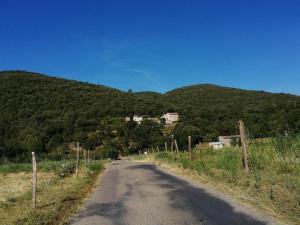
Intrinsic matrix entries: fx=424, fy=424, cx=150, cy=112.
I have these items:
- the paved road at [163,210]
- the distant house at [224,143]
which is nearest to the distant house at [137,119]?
the distant house at [224,143]

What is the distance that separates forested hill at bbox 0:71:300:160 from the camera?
66500mm

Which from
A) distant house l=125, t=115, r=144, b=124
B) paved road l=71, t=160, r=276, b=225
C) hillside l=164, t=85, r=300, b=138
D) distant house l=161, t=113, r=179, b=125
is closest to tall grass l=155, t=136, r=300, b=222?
paved road l=71, t=160, r=276, b=225

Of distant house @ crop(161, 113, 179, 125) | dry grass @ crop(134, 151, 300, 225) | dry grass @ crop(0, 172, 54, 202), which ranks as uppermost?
distant house @ crop(161, 113, 179, 125)

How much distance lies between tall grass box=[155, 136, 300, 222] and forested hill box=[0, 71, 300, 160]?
107 feet

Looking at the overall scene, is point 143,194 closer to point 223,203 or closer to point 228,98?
point 223,203

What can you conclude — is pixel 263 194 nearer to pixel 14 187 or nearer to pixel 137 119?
pixel 14 187

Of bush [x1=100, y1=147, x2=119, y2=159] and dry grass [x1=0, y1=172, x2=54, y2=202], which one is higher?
bush [x1=100, y1=147, x2=119, y2=159]

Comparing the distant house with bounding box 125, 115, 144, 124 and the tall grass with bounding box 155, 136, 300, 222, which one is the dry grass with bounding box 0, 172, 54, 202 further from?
the distant house with bounding box 125, 115, 144, 124

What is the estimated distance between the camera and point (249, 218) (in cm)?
849

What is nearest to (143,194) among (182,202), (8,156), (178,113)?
(182,202)

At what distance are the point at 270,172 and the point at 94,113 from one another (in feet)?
232

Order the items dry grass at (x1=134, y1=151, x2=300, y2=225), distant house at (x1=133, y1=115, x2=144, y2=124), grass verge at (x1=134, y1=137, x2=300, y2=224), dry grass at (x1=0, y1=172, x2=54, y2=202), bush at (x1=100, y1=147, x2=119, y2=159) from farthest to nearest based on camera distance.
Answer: distant house at (x1=133, y1=115, x2=144, y2=124)
bush at (x1=100, y1=147, x2=119, y2=159)
dry grass at (x1=0, y1=172, x2=54, y2=202)
grass verge at (x1=134, y1=137, x2=300, y2=224)
dry grass at (x1=134, y1=151, x2=300, y2=225)

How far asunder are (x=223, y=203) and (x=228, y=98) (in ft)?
322

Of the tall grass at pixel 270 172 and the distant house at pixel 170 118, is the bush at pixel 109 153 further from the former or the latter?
the tall grass at pixel 270 172
